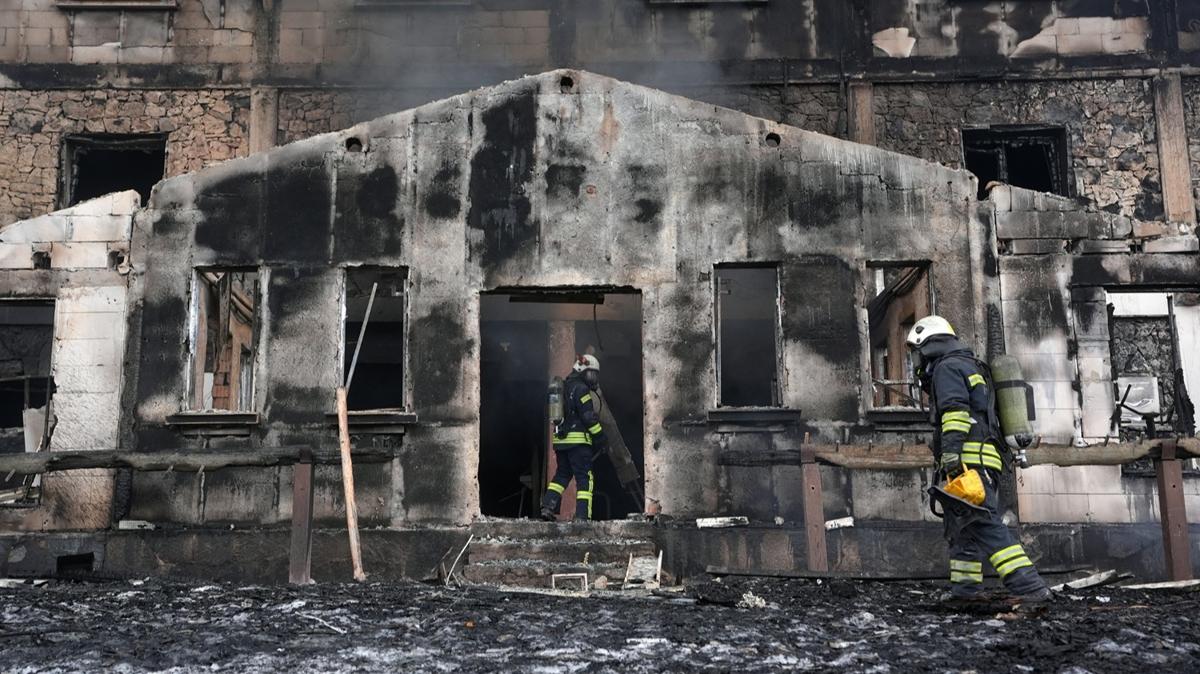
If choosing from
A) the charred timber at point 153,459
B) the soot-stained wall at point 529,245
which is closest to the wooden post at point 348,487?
the charred timber at point 153,459

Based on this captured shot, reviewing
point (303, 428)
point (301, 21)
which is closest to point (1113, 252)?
point (303, 428)

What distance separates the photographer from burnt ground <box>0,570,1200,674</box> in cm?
653

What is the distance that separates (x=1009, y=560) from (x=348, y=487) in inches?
223

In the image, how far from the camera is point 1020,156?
729 inches

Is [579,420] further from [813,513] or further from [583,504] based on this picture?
[813,513]

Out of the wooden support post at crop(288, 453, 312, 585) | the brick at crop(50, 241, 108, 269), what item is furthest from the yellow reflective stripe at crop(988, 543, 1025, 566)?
the brick at crop(50, 241, 108, 269)

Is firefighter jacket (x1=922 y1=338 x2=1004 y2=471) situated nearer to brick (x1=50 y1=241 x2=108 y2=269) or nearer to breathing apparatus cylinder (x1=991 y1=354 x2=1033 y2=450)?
breathing apparatus cylinder (x1=991 y1=354 x2=1033 y2=450)

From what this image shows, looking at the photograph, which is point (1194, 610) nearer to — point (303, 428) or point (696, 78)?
point (303, 428)

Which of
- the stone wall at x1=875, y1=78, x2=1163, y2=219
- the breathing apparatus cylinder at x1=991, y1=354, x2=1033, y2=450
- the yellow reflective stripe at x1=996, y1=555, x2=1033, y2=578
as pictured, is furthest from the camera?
the stone wall at x1=875, y1=78, x2=1163, y2=219

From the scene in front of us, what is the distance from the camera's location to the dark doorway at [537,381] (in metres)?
15.5

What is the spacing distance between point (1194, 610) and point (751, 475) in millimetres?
4529

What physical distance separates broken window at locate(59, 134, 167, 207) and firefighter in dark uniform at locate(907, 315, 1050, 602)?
1333 cm

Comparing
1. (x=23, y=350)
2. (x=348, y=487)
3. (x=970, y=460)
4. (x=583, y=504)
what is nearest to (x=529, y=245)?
(x=583, y=504)

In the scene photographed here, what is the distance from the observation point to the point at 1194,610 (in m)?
8.08
